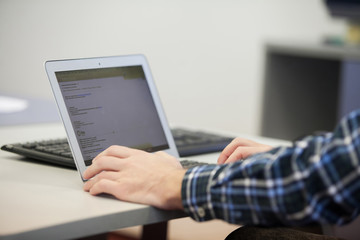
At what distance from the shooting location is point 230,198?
2.58ft

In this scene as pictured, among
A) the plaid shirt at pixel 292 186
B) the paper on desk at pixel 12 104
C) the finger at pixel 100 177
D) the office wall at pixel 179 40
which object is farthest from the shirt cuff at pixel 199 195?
the office wall at pixel 179 40

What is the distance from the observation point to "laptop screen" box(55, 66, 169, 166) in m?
0.96

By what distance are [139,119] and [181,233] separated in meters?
0.49

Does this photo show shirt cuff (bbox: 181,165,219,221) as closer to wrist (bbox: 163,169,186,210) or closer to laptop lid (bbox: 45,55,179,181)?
wrist (bbox: 163,169,186,210)

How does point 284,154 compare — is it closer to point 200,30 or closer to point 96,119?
point 96,119

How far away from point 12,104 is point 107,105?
0.66 meters

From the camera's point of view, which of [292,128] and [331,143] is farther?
[292,128]

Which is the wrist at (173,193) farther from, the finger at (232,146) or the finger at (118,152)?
the finger at (232,146)

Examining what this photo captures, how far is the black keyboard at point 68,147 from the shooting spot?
3.32 ft

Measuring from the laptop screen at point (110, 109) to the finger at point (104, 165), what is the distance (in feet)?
0.16

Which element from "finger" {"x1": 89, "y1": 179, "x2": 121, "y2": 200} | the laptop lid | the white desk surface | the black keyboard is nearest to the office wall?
the black keyboard

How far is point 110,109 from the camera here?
1017 millimetres

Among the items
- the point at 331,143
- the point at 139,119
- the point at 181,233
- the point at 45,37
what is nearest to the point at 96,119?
the point at 139,119

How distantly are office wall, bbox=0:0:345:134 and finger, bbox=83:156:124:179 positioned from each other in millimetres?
1900
